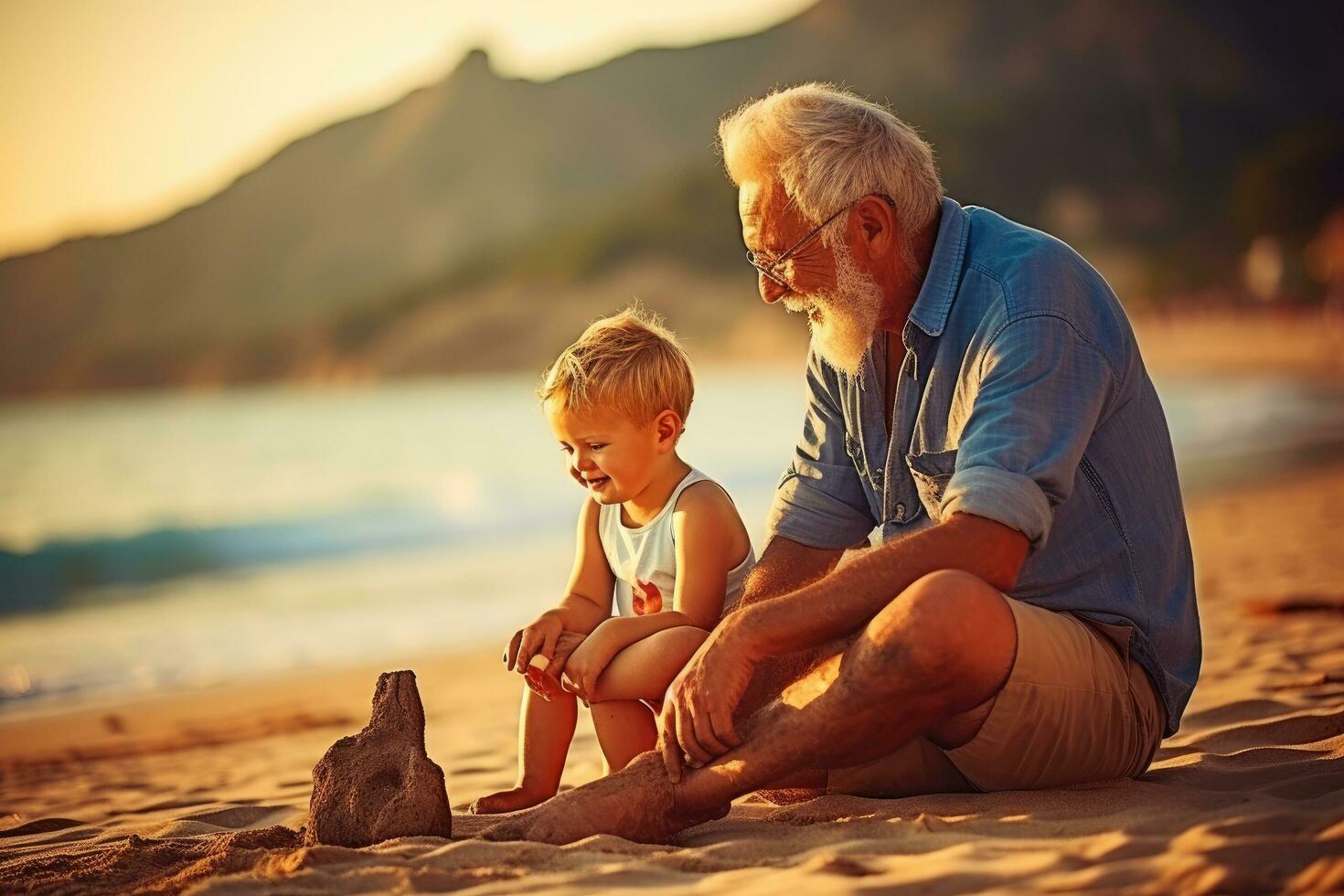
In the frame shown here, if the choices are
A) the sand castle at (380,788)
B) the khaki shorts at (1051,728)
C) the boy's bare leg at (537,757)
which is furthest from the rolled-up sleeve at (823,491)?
the sand castle at (380,788)

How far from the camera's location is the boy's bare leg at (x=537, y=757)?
319 cm

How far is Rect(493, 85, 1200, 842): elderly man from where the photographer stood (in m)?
2.48

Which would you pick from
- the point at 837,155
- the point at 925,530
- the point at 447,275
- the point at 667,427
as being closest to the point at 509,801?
the point at 667,427

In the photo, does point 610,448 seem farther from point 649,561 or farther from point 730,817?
point 730,817

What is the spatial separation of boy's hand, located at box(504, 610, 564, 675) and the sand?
15.1 inches

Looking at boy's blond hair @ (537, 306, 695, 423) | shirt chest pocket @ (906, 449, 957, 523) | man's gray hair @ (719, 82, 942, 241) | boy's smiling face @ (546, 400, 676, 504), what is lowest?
shirt chest pocket @ (906, 449, 957, 523)

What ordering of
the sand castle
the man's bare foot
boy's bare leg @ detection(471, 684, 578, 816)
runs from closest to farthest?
the man's bare foot
the sand castle
boy's bare leg @ detection(471, 684, 578, 816)

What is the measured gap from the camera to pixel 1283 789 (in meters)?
2.68

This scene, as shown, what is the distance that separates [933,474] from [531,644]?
3.26 ft

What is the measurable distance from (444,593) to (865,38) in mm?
98774

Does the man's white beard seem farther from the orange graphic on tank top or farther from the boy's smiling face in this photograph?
the orange graphic on tank top

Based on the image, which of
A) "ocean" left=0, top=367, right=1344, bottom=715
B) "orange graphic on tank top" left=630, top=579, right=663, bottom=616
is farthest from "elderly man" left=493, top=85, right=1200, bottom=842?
"ocean" left=0, top=367, right=1344, bottom=715

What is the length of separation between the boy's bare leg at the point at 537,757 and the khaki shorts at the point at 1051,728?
670mm

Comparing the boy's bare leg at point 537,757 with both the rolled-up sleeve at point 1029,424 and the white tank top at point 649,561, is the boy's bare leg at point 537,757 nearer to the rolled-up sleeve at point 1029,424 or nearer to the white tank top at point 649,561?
the white tank top at point 649,561
